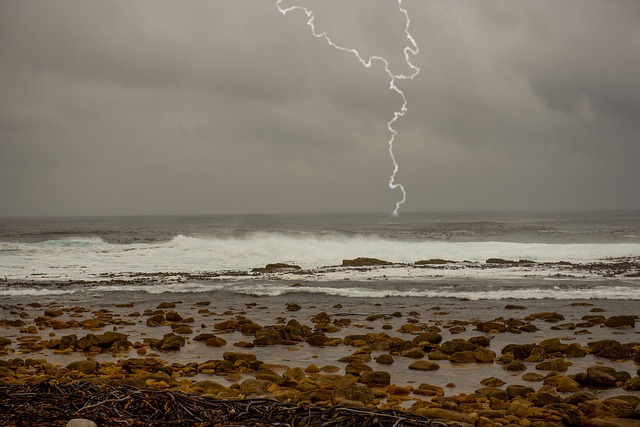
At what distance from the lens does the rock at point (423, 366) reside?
12.4 m

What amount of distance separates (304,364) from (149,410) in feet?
23.0

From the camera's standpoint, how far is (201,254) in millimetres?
50719

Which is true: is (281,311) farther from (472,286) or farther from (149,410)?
(149,410)

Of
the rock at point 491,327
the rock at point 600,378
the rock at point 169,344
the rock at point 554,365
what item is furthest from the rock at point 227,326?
the rock at point 600,378

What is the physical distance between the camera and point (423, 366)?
1245cm

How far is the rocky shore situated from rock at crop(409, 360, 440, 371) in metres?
0.03

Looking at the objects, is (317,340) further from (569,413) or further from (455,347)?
(569,413)

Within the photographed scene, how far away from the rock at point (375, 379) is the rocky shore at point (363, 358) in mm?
21

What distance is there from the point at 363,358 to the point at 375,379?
211 centimetres

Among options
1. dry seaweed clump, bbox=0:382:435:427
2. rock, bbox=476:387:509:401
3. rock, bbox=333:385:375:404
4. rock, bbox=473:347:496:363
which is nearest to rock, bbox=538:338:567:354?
rock, bbox=473:347:496:363

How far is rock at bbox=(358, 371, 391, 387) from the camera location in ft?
35.9

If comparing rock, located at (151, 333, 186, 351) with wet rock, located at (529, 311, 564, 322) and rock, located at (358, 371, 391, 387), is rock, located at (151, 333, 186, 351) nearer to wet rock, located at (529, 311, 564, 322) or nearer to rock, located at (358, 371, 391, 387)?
rock, located at (358, 371, 391, 387)

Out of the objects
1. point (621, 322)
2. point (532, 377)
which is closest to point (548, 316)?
point (621, 322)

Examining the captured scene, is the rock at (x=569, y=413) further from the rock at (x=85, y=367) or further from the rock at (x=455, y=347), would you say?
the rock at (x=85, y=367)
